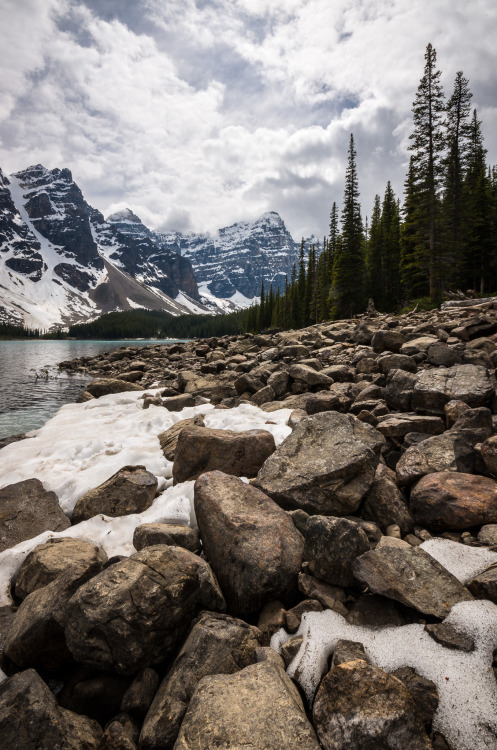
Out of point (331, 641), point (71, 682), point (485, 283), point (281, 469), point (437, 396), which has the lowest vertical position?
point (71, 682)

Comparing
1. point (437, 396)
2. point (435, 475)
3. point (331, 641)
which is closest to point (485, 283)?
point (437, 396)

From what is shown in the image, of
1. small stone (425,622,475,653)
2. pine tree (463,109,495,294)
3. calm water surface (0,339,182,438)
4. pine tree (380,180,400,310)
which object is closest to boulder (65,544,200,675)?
small stone (425,622,475,653)

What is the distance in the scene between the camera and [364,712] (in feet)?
6.32

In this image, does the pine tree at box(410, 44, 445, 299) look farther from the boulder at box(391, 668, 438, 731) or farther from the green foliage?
the green foliage

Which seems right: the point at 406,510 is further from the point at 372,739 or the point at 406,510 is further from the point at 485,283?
the point at 485,283

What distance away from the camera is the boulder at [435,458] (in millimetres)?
3977

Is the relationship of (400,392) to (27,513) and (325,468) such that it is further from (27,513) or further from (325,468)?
(27,513)

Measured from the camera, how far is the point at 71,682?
261 centimetres

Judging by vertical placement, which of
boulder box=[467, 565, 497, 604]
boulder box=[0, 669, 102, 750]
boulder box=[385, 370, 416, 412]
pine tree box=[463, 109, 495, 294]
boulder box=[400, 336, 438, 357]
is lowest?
boulder box=[0, 669, 102, 750]

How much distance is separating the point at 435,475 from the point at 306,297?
6278 centimetres

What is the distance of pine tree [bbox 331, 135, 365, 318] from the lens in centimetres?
3959

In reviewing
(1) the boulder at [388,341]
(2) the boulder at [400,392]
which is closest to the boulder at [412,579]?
(2) the boulder at [400,392]

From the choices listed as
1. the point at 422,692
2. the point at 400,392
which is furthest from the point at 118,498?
the point at 400,392

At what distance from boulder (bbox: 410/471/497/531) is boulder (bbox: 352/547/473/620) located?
708 mm
